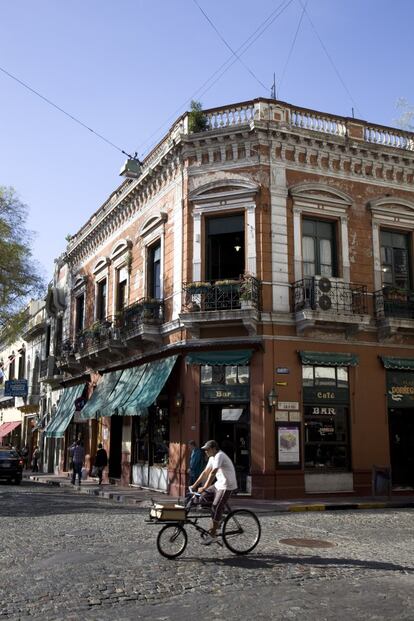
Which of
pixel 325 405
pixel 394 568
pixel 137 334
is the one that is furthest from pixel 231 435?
pixel 394 568

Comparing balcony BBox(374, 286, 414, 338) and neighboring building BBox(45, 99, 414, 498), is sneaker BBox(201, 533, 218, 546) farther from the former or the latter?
balcony BBox(374, 286, 414, 338)

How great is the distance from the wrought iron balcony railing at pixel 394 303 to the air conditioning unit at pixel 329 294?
1.21 m

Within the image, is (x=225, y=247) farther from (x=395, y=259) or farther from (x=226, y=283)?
(x=395, y=259)

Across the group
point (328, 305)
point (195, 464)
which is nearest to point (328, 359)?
point (328, 305)

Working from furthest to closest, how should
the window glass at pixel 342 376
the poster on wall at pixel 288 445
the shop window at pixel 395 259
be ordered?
the shop window at pixel 395 259
the window glass at pixel 342 376
the poster on wall at pixel 288 445

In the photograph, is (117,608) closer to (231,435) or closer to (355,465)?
(231,435)

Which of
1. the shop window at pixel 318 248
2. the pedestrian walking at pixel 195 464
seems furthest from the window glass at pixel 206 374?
the shop window at pixel 318 248

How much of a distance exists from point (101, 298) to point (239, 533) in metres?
19.6

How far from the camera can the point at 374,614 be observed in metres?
6.15

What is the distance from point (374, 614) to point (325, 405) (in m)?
12.6

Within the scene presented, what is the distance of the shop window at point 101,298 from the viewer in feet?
89.5

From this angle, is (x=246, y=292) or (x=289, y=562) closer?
(x=289, y=562)

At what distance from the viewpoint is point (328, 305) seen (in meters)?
18.4

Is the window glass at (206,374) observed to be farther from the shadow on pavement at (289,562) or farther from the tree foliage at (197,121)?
the shadow on pavement at (289,562)
